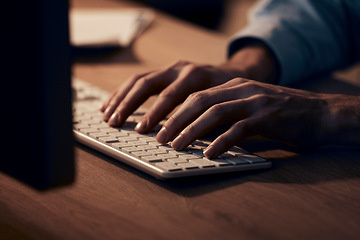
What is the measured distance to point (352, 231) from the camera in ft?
1.36

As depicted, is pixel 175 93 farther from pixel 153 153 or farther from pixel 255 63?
pixel 255 63

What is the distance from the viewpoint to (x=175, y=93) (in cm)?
69

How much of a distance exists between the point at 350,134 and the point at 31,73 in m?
0.48

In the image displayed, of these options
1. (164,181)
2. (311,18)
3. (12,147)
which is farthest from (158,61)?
(12,147)

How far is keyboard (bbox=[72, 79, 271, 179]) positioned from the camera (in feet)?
1.67

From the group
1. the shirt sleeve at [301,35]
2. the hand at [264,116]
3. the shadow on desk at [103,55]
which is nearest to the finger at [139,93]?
the hand at [264,116]

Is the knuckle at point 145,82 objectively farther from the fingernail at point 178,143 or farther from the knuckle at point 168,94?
the fingernail at point 178,143

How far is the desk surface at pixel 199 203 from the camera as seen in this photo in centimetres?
41

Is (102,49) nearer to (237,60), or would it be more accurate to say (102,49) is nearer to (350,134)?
(237,60)

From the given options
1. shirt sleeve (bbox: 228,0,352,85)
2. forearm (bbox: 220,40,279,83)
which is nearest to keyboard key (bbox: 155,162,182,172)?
forearm (bbox: 220,40,279,83)

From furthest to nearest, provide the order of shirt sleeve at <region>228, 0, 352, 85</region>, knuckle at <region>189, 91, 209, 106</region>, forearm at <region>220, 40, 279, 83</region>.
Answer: shirt sleeve at <region>228, 0, 352, 85</region> → forearm at <region>220, 40, 279, 83</region> → knuckle at <region>189, 91, 209, 106</region>

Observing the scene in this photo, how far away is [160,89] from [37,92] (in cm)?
41

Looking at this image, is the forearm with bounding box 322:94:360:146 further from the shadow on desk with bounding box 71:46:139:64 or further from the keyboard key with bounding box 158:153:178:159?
the shadow on desk with bounding box 71:46:139:64

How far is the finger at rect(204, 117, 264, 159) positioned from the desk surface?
0.03 metres
